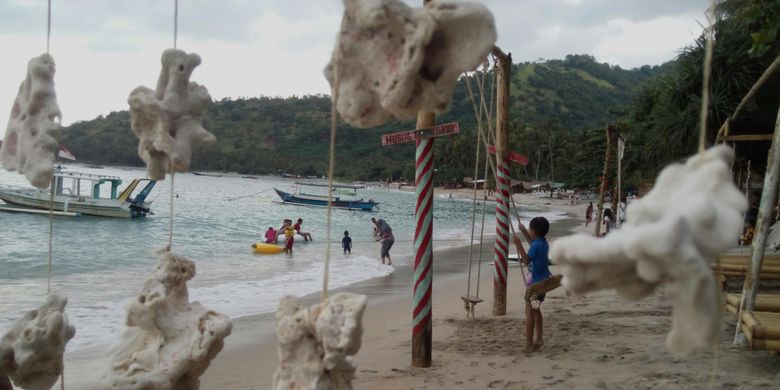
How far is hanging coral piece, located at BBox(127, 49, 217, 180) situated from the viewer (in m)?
2.49

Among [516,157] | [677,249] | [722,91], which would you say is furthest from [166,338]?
[722,91]

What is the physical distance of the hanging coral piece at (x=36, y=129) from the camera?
8.50ft

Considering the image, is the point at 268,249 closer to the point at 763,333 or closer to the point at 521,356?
the point at 521,356

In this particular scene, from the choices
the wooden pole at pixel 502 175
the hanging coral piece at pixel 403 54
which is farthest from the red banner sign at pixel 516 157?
the hanging coral piece at pixel 403 54

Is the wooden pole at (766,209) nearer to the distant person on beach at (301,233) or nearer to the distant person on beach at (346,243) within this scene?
the distant person on beach at (346,243)

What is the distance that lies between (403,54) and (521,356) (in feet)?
17.0

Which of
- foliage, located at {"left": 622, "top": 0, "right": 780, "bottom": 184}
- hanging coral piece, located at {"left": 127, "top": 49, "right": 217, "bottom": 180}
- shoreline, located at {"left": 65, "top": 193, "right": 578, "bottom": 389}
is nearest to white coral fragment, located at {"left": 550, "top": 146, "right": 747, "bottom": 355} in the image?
hanging coral piece, located at {"left": 127, "top": 49, "right": 217, "bottom": 180}

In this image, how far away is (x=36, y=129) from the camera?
266cm

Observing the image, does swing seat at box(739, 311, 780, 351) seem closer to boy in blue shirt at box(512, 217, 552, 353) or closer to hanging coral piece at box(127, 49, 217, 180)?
boy in blue shirt at box(512, 217, 552, 353)

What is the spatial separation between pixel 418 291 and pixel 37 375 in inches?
145

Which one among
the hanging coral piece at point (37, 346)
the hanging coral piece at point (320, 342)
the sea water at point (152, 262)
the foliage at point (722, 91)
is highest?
the foliage at point (722, 91)

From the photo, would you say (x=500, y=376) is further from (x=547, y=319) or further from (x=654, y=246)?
(x=654, y=246)

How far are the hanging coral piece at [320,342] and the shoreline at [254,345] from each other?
3283 mm

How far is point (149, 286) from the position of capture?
251 centimetres
